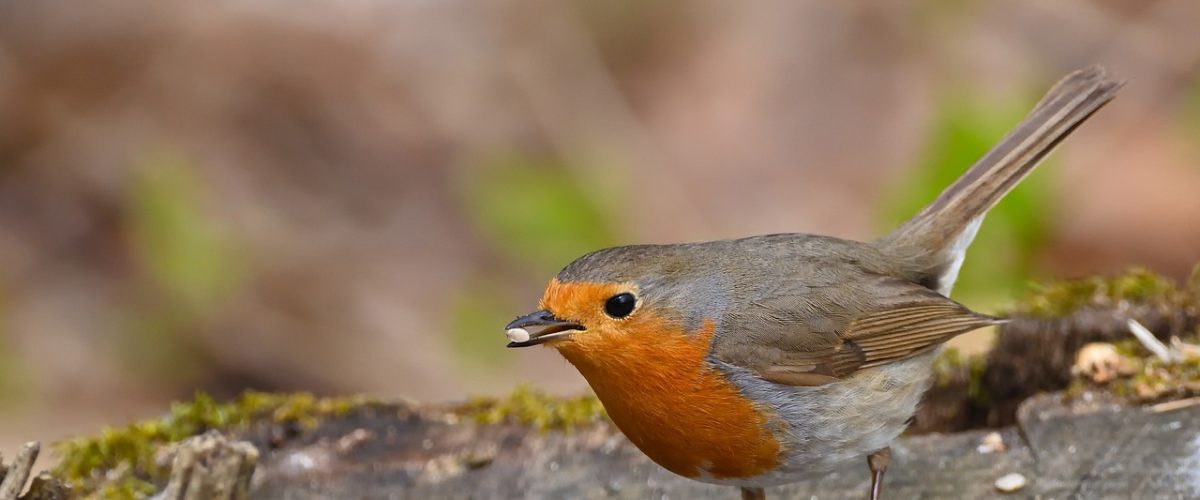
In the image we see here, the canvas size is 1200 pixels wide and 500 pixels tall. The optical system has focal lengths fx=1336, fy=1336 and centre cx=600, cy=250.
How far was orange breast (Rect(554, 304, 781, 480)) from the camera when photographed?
11.8 ft

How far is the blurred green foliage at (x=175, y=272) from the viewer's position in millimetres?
7910

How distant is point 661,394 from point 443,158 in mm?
6149

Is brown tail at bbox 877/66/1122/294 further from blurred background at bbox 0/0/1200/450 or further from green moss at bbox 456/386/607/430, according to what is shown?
blurred background at bbox 0/0/1200/450

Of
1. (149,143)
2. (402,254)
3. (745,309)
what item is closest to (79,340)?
(149,143)

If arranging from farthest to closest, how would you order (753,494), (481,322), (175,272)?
(481,322), (175,272), (753,494)

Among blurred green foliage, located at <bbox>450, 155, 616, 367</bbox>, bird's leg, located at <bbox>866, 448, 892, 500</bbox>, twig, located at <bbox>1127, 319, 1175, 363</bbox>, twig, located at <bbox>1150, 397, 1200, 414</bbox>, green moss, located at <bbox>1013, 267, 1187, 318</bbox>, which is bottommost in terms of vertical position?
bird's leg, located at <bbox>866, 448, 892, 500</bbox>

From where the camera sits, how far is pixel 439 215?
30.6 ft

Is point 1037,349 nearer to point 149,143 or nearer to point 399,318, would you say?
point 399,318

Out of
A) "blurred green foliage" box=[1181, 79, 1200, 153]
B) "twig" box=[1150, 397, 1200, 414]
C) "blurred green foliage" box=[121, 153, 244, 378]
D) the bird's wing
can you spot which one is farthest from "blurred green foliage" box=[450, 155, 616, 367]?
"twig" box=[1150, 397, 1200, 414]

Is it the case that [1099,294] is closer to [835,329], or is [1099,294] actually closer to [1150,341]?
[1150,341]

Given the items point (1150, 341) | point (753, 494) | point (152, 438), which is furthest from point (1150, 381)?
point (152, 438)

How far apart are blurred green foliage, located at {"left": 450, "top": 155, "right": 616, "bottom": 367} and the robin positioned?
3588mm

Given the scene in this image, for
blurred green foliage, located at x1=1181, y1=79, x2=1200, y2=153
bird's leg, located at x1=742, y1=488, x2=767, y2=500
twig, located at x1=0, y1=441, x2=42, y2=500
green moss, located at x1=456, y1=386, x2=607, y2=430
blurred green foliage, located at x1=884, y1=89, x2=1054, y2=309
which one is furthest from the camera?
blurred green foliage, located at x1=1181, y1=79, x2=1200, y2=153

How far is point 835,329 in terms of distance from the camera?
407 cm
